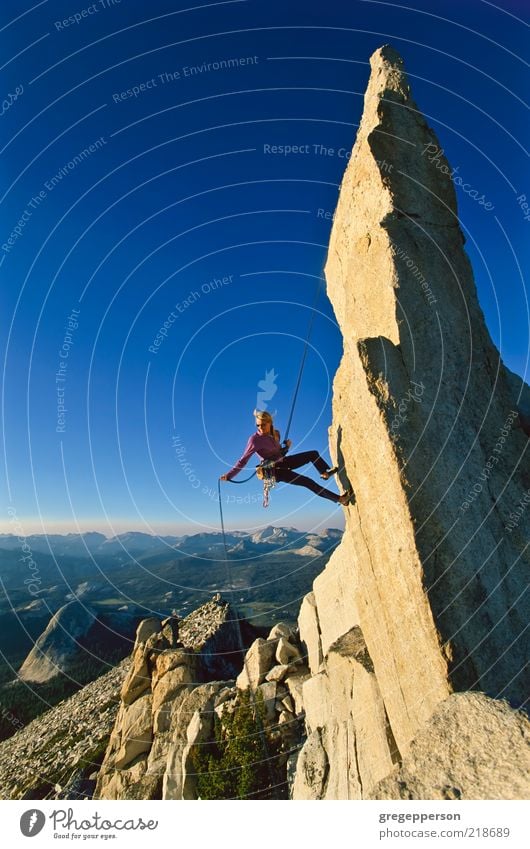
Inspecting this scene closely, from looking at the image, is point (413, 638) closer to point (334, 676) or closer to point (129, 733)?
point (334, 676)

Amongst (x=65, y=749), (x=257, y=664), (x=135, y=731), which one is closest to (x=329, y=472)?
(x=257, y=664)

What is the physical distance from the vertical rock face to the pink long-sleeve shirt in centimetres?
209

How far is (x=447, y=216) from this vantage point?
527 inches

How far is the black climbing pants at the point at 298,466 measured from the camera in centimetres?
1352

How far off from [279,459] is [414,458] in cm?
480

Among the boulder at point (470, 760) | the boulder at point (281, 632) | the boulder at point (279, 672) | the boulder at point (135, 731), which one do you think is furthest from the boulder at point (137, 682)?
the boulder at point (470, 760)

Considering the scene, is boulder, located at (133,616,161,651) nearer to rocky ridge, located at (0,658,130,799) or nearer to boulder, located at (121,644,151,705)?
boulder, located at (121,644,151,705)

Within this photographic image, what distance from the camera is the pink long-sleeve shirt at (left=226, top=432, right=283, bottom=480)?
1284 cm

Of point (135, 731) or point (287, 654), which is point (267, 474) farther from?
point (135, 731)

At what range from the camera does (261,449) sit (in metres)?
13.3

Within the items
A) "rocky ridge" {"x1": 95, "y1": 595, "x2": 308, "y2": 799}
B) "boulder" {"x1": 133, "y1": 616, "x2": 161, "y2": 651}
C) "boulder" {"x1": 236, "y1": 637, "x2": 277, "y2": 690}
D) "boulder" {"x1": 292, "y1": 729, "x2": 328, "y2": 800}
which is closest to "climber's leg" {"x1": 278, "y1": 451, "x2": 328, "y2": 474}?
"boulder" {"x1": 292, "y1": 729, "x2": 328, "y2": 800}
